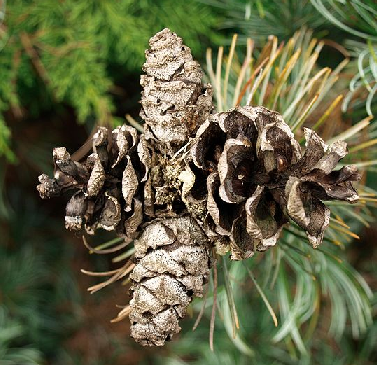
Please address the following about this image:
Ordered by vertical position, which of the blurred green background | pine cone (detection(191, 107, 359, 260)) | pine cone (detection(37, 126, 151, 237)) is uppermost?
pine cone (detection(191, 107, 359, 260))

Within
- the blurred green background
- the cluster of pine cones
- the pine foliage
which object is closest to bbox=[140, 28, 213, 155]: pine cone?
the cluster of pine cones

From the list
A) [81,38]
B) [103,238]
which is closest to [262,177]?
[81,38]

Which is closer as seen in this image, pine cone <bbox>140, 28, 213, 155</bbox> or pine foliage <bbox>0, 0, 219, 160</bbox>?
pine cone <bbox>140, 28, 213, 155</bbox>

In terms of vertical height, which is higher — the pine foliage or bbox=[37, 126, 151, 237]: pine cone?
bbox=[37, 126, 151, 237]: pine cone

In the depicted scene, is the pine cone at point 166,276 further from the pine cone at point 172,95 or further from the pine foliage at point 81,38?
the pine foliage at point 81,38

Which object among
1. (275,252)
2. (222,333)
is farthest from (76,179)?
(222,333)

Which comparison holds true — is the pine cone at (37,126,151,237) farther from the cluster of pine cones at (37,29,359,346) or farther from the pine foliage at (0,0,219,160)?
the pine foliage at (0,0,219,160)
